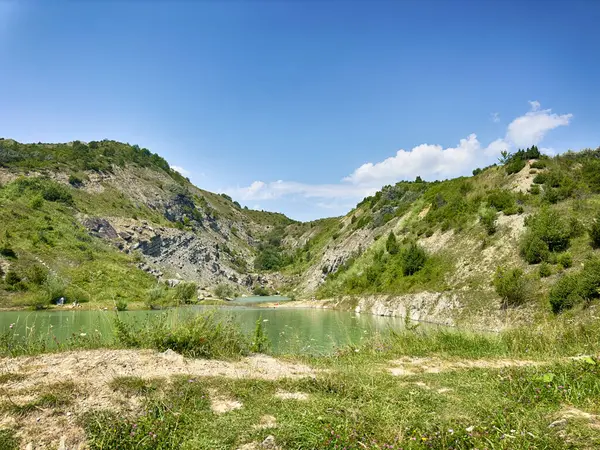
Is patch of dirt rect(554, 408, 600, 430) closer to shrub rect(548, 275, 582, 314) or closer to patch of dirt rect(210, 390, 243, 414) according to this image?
patch of dirt rect(210, 390, 243, 414)

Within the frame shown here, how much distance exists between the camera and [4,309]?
3409cm

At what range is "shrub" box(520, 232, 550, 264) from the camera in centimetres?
2433

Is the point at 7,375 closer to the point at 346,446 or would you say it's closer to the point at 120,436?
the point at 120,436

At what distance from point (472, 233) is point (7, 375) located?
35628 millimetres

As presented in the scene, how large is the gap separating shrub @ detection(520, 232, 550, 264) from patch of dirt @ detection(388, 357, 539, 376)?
1886 cm

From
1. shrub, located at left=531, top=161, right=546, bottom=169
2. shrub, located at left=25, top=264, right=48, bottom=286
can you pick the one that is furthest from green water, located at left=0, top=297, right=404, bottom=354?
shrub, located at left=531, top=161, right=546, bottom=169

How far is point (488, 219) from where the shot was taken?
32.9m

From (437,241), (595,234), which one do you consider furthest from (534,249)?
(437,241)

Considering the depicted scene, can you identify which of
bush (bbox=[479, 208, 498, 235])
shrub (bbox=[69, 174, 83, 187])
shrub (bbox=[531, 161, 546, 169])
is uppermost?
shrub (bbox=[69, 174, 83, 187])

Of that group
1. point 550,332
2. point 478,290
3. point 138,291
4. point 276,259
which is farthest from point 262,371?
point 276,259

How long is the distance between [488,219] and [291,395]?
32.0m

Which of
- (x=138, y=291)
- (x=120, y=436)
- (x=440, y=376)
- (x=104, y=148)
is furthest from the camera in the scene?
(x=104, y=148)

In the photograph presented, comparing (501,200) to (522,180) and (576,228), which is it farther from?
(576,228)

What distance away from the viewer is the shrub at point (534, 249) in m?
24.3
